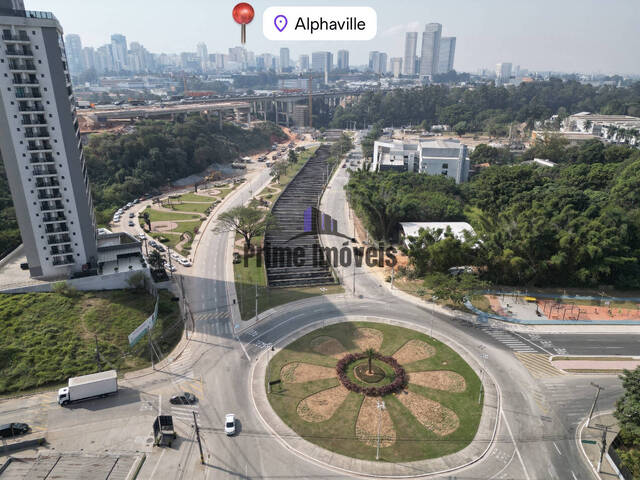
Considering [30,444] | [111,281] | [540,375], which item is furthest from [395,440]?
[111,281]

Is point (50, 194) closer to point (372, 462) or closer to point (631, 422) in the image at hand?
point (372, 462)

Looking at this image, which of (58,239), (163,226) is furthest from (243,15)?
(163,226)

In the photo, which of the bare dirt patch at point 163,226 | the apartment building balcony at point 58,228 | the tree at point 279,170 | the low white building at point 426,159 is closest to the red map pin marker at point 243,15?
the apartment building balcony at point 58,228

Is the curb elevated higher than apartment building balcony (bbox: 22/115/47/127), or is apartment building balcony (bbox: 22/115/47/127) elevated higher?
apartment building balcony (bbox: 22/115/47/127)

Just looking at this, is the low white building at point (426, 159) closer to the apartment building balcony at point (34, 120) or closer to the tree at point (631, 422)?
the tree at point (631, 422)

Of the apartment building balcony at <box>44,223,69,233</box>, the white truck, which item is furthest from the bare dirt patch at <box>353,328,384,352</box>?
the apartment building balcony at <box>44,223,69,233</box>

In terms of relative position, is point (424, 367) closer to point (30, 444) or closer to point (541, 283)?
point (541, 283)

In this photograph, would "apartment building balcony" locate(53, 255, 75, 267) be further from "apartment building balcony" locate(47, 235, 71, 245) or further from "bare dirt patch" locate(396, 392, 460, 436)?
"bare dirt patch" locate(396, 392, 460, 436)
